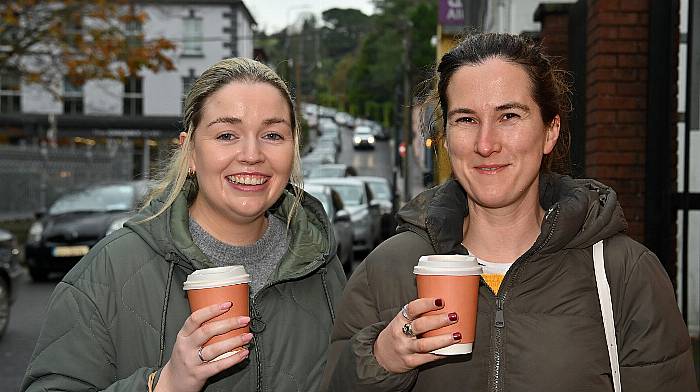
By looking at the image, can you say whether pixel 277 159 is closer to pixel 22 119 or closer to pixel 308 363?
pixel 308 363

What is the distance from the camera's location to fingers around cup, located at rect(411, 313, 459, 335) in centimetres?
218

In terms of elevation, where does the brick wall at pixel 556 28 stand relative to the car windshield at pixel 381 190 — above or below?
above

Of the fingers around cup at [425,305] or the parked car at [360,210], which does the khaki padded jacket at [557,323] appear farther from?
the parked car at [360,210]

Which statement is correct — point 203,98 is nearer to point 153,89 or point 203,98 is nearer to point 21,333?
point 21,333

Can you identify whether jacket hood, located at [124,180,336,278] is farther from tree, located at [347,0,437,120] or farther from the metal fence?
tree, located at [347,0,437,120]

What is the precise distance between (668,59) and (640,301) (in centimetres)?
421

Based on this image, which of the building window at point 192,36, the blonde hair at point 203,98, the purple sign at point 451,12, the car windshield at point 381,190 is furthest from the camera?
the building window at point 192,36

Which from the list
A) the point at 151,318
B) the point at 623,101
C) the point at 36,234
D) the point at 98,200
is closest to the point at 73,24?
the point at 98,200

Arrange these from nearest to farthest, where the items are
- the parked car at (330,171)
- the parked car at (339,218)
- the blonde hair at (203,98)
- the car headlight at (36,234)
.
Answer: the blonde hair at (203,98) < the car headlight at (36,234) < the parked car at (339,218) < the parked car at (330,171)

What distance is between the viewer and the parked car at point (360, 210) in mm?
18484

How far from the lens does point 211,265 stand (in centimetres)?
291

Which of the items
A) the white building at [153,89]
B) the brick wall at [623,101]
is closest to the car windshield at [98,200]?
the brick wall at [623,101]

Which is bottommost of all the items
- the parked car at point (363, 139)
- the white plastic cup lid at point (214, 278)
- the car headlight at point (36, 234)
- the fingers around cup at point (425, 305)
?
the car headlight at point (36, 234)

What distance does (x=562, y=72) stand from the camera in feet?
9.49
